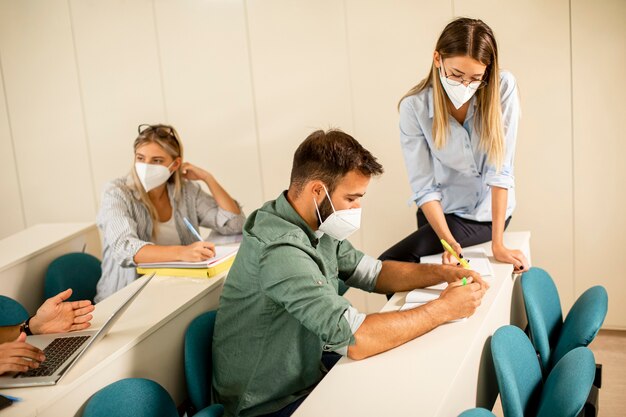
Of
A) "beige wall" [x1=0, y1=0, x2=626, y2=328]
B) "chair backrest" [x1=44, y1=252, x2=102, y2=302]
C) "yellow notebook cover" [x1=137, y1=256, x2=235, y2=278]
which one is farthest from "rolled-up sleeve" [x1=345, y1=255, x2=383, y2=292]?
"beige wall" [x1=0, y1=0, x2=626, y2=328]

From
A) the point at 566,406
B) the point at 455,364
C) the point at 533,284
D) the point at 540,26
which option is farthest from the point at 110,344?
the point at 540,26

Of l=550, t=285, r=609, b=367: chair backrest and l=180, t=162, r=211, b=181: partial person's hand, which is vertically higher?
l=180, t=162, r=211, b=181: partial person's hand

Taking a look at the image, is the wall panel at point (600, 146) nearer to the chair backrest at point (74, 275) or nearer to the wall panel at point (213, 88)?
the wall panel at point (213, 88)

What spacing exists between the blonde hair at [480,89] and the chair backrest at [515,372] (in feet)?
2.70

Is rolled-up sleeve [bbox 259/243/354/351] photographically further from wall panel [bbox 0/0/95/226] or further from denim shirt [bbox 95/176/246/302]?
wall panel [bbox 0/0/95/226]

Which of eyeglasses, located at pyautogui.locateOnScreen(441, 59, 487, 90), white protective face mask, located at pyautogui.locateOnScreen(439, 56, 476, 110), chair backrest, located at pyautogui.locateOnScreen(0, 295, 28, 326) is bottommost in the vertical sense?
chair backrest, located at pyautogui.locateOnScreen(0, 295, 28, 326)

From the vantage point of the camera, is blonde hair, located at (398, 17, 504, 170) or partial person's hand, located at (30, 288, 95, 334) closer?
partial person's hand, located at (30, 288, 95, 334)

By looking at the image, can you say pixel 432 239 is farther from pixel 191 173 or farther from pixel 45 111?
pixel 45 111

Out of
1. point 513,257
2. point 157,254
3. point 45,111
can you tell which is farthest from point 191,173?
point 45,111

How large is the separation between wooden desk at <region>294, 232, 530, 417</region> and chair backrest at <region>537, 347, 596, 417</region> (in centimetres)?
18

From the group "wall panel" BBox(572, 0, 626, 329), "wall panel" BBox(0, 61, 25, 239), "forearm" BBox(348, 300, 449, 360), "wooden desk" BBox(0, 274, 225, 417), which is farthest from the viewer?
"wall panel" BBox(0, 61, 25, 239)

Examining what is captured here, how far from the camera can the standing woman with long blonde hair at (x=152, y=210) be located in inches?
103

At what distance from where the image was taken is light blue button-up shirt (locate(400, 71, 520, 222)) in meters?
2.41

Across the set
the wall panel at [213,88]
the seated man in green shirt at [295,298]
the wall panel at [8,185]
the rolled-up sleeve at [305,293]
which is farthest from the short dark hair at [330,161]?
the wall panel at [8,185]
